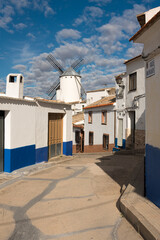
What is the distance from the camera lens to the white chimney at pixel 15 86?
10.2 metres

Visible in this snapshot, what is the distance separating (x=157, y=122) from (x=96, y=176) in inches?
172

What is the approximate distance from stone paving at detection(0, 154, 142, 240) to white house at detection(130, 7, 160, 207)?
1247 millimetres

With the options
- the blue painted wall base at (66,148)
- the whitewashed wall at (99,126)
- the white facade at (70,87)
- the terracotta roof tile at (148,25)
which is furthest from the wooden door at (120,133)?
the white facade at (70,87)

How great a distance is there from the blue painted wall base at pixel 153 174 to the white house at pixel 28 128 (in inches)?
228

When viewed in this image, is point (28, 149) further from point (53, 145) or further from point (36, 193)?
point (36, 193)

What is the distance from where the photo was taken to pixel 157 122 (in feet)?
17.2

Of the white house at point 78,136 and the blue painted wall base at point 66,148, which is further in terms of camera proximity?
the white house at point 78,136

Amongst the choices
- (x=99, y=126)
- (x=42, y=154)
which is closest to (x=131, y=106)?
(x=99, y=126)

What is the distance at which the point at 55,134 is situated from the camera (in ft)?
41.9

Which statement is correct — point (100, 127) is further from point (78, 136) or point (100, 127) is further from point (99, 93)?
point (99, 93)

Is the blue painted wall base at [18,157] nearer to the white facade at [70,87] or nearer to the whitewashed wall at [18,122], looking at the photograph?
the whitewashed wall at [18,122]

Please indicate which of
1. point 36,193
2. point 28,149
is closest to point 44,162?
point 28,149

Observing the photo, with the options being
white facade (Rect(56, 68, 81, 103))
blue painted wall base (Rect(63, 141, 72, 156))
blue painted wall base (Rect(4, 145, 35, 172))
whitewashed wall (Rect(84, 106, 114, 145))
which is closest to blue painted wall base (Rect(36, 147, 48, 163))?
blue painted wall base (Rect(4, 145, 35, 172))

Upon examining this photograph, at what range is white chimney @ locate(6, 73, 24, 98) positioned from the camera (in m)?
10.2
